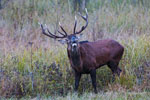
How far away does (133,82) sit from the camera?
8.48 metres

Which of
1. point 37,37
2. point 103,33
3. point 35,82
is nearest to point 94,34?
point 103,33

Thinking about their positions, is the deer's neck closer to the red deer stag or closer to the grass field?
the red deer stag

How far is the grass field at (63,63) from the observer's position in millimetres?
8211

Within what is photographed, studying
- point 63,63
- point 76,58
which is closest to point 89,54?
point 76,58

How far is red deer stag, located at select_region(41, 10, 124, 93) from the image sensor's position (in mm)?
7773

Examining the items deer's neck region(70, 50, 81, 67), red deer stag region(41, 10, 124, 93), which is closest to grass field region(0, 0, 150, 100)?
red deer stag region(41, 10, 124, 93)

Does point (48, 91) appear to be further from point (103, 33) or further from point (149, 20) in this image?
point (149, 20)

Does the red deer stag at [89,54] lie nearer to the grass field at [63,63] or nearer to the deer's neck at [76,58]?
the deer's neck at [76,58]

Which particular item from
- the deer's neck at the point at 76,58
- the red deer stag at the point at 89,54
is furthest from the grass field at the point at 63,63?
the deer's neck at the point at 76,58

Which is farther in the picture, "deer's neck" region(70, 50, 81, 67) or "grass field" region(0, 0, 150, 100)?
"grass field" region(0, 0, 150, 100)

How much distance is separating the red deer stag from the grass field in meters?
0.44

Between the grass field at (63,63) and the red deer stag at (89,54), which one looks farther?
the grass field at (63,63)

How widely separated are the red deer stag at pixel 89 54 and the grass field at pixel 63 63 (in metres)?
0.44

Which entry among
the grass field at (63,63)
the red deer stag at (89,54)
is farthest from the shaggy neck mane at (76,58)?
the grass field at (63,63)
